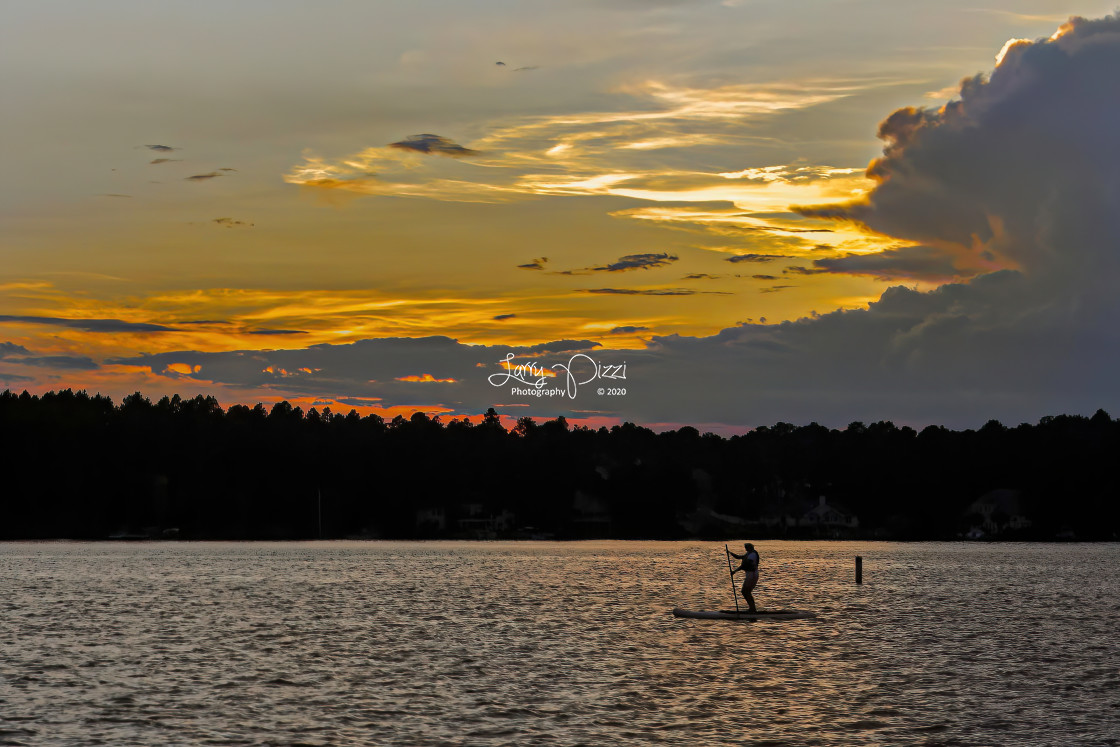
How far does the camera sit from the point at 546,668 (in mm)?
45812

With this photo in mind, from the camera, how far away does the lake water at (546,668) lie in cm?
3384

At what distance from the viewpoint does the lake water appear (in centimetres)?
3384

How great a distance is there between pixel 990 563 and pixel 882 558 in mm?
19397

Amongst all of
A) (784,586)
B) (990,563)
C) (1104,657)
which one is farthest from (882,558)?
(1104,657)

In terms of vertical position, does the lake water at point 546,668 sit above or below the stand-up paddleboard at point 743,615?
below

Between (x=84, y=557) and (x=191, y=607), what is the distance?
9797 cm

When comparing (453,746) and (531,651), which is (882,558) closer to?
(531,651)

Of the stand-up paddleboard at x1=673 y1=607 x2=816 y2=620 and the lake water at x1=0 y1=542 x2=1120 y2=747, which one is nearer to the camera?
the lake water at x1=0 y1=542 x2=1120 y2=747

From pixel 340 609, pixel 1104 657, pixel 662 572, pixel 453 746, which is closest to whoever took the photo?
pixel 453 746

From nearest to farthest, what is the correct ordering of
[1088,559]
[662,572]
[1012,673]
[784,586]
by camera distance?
[1012,673] < [784,586] < [662,572] < [1088,559]

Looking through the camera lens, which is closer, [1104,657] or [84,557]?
[1104,657]

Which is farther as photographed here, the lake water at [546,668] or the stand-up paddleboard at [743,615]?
the stand-up paddleboard at [743,615]

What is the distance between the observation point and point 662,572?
121 m

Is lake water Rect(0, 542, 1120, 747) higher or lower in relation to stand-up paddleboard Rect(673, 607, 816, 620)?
lower
